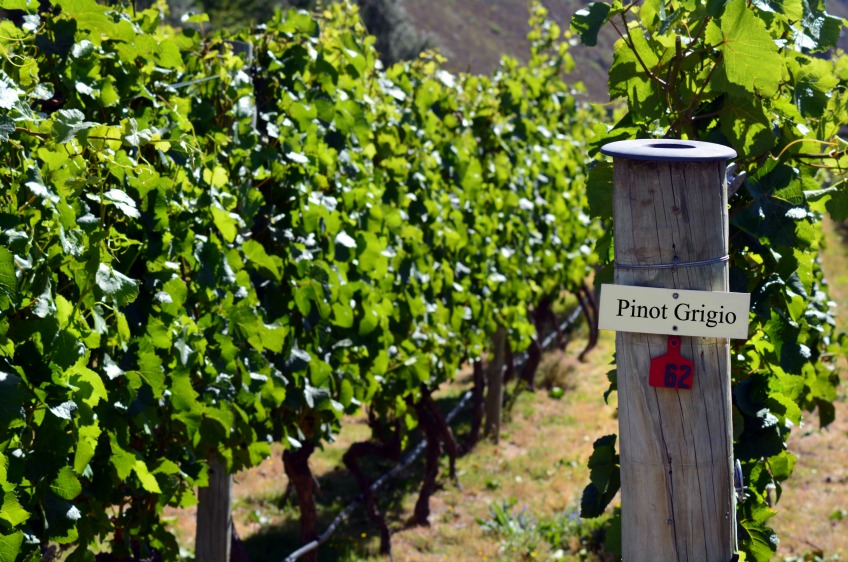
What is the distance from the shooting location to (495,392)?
323 inches

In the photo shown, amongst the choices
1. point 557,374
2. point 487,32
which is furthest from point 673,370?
point 487,32

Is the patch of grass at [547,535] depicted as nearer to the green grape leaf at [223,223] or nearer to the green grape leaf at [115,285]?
the green grape leaf at [223,223]

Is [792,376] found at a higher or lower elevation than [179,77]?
lower

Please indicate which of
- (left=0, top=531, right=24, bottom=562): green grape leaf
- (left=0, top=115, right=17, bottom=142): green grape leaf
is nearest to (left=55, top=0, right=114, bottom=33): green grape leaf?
(left=0, top=115, right=17, bottom=142): green grape leaf

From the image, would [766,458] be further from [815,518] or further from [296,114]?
[815,518]

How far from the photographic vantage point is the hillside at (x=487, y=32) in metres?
47.4

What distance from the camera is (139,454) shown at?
3.06m

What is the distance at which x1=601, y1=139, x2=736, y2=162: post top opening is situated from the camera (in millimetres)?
1968

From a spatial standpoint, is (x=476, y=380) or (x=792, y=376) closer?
(x=792, y=376)

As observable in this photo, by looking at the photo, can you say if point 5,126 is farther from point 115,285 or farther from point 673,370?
point 673,370

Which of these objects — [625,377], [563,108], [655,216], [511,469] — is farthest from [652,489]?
[563,108]

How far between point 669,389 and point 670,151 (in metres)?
0.48

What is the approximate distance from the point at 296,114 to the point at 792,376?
7.38 feet

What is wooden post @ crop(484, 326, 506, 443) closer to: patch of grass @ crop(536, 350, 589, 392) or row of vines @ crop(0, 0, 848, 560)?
patch of grass @ crop(536, 350, 589, 392)
